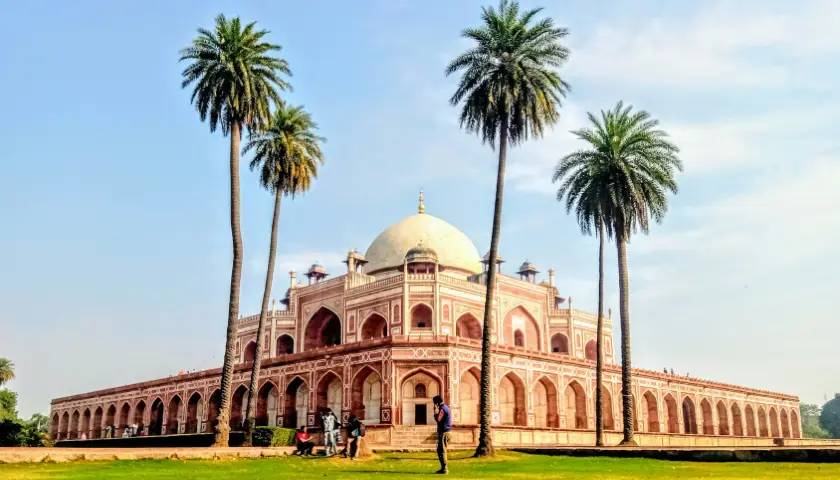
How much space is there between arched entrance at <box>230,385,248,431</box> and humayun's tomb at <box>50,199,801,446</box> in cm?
11

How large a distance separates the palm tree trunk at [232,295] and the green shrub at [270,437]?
328 cm

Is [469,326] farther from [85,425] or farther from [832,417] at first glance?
[832,417]

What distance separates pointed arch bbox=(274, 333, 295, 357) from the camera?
200 feet

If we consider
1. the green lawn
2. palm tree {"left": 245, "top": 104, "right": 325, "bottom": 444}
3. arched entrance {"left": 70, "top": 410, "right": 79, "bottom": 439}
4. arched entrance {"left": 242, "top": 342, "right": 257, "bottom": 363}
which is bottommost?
arched entrance {"left": 70, "top": 410, "right": 79, "bottom": 439}

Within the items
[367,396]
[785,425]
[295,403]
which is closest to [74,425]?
[295,403]

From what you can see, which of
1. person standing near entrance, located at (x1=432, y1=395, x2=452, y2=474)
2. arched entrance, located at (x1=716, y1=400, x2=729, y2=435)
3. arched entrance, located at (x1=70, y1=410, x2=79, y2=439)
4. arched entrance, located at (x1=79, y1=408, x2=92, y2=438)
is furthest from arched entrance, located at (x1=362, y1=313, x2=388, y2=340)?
person standing near entrance, located at (x1=432, y1=395, x2=452, y2=474)

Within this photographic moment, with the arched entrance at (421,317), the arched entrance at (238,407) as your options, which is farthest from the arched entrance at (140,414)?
the arched entrance at (421,317)

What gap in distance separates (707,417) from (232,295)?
1789 inches

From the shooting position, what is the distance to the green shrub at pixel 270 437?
112 ft

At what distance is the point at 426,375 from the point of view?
42250mm

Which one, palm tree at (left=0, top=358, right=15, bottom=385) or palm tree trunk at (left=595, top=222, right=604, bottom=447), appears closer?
palm tree trunk at (left=595, top=222, right=604, bottom=447)

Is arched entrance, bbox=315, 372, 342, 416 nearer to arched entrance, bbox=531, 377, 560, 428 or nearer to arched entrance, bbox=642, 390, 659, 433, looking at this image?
arched entrance, bbox=531, 377, 560, 428

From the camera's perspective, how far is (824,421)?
119562mm

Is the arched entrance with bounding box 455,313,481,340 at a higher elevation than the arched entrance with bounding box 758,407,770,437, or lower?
higher
